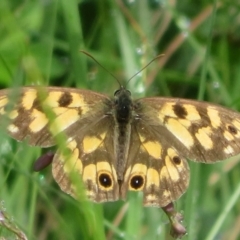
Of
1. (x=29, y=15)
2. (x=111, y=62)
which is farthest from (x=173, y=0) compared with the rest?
(x=29, y=15)

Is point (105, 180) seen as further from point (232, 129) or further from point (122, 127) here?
point (232, 129)

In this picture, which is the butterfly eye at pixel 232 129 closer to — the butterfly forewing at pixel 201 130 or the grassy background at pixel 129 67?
the butterfly forewing at pixel 201 130

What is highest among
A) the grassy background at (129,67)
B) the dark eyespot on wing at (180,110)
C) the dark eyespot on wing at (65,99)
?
the dark eyespot on wing at (65,99)

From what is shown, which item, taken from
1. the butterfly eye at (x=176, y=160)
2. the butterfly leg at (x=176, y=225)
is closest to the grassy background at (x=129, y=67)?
the butterfly eye at (x=176, y=160)

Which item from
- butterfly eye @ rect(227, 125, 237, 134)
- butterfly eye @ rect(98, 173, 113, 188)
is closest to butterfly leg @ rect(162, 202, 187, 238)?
butterfly eye @ rect(98, 173, 113, 188)

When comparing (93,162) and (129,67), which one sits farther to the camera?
(129,67)

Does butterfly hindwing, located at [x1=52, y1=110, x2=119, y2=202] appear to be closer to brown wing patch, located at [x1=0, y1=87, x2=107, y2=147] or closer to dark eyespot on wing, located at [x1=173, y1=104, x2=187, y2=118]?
brown wing patch, located at [x1=0, y1=87, x2=107, y2=147]

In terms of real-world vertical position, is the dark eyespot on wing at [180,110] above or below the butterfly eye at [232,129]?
above

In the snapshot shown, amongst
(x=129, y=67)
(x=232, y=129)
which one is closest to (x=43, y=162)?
(x=232, y=129)
